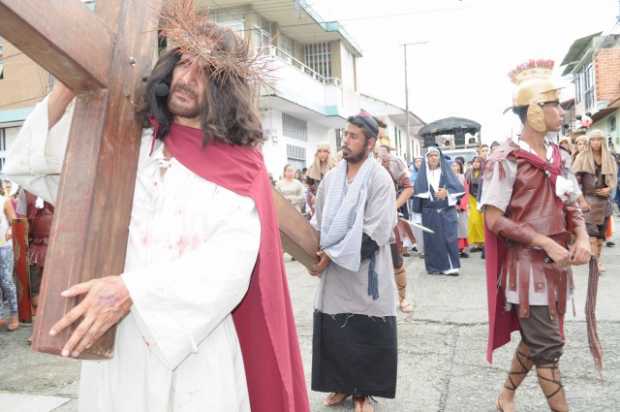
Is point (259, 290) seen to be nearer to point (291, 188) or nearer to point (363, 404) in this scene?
point (363, 404)

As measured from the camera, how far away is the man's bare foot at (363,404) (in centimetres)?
358

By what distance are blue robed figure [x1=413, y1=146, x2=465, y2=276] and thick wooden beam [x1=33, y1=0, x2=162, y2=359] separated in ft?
23.6

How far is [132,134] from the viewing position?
184cm

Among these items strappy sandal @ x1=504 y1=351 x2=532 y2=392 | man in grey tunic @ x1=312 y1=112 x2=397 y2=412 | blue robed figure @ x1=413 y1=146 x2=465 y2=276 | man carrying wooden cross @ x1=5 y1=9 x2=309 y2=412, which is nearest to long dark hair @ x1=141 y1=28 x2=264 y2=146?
man carrying wooden cross @ x1=5 y1=9 x2=309 y2=412

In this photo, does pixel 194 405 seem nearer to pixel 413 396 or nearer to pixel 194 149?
pixel 194 149

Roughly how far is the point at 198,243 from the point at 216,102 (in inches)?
18.5

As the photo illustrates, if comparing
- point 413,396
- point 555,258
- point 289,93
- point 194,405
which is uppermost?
point 289,93

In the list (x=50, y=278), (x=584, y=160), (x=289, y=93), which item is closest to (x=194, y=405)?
(x=50, y=278)

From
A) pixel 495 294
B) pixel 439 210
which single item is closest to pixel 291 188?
pixel 439 210

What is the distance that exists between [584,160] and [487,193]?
5324mm

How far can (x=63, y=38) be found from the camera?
58.5 inches

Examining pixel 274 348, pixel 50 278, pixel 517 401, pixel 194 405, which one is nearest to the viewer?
pixel 50 278

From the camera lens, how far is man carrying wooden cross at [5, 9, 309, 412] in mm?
1669

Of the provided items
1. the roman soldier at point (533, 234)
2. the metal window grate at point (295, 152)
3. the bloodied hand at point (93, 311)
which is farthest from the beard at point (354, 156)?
the metal window grate at point (295, 152)
